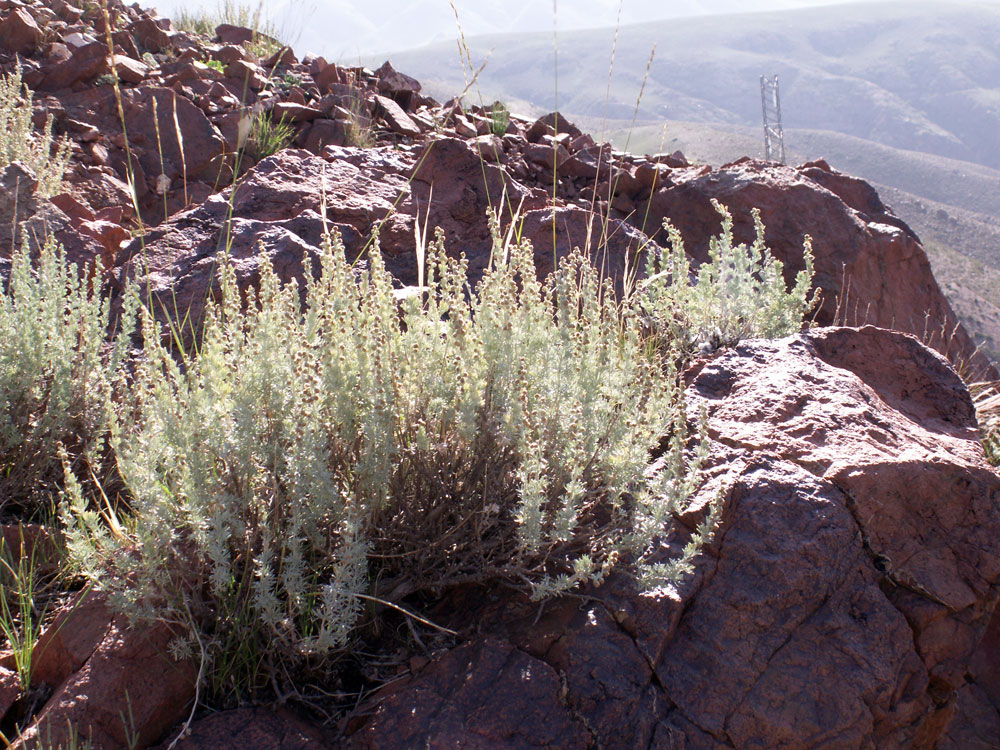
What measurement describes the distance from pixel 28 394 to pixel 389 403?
157 centimetres

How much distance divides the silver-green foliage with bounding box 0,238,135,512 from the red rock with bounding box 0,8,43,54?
5636 millimetres

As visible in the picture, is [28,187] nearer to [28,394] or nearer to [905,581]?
[28,394]

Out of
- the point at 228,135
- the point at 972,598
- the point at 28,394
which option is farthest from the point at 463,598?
the point at 228,135

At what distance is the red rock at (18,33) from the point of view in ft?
23.4

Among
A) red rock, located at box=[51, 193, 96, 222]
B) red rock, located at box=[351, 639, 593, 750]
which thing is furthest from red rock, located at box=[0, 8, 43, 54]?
red rock, located at box=[351, 639, 593, 750]

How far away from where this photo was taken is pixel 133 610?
185cm

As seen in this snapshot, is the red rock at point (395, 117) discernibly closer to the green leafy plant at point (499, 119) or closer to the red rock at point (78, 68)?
the green leafy plant at point (499, 119)

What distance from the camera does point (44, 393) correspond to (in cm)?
278

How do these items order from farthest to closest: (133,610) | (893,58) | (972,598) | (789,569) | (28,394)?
(893,58), (28,394), (972,598), (789,569), (133,610)

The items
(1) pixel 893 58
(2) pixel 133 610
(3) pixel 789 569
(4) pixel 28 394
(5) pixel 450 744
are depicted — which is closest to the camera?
(5) pixel 450 744

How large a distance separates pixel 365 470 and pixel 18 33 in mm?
7461

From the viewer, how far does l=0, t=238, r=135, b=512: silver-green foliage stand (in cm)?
265

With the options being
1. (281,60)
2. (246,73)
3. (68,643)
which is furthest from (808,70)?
(68,643)

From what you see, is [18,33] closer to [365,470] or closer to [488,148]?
[488,148]
